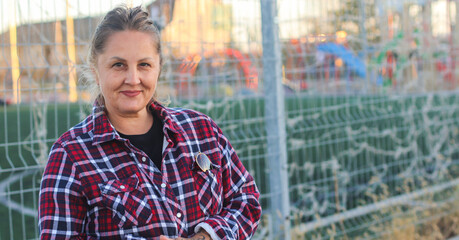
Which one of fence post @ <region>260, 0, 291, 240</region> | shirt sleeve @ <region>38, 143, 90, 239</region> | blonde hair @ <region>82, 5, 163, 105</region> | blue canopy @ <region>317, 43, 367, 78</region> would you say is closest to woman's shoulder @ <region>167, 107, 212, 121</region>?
blonde hair @ <region>82, 5, 163, 105</region>

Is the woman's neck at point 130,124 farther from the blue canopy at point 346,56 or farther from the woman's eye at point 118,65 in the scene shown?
the blue canopy at point 346,56

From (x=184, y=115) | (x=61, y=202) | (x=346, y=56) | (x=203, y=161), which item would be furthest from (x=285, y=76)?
(x=61, y=202)

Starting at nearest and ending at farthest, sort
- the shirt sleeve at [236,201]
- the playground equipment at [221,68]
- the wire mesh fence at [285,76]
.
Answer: the shirt sleeve at [236,201], the wire mesh fence at [285,76], the playground equipment at [221,68]

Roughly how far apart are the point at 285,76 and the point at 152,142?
2144 millimetres

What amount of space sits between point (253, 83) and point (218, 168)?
190cm

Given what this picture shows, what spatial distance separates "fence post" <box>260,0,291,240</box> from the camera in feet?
11.5

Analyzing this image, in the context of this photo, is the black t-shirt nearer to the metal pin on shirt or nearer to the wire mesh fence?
the metal pin on shirt

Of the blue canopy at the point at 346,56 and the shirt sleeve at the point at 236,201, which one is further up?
the blue canopy at the point at 346,56

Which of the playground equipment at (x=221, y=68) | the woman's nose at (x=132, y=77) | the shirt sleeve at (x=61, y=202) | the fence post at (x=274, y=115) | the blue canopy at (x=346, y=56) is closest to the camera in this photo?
the shirt sleeve at (x=61, y=202)

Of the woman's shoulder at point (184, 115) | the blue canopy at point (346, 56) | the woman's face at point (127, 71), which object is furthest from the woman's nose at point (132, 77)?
the blue canopy at point (346, 56)

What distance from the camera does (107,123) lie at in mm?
1742

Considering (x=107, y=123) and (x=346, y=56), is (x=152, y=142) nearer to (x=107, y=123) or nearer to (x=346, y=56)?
(x=107, y=123)

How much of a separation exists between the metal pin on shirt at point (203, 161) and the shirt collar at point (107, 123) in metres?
0.11

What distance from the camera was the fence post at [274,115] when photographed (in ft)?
11.5
